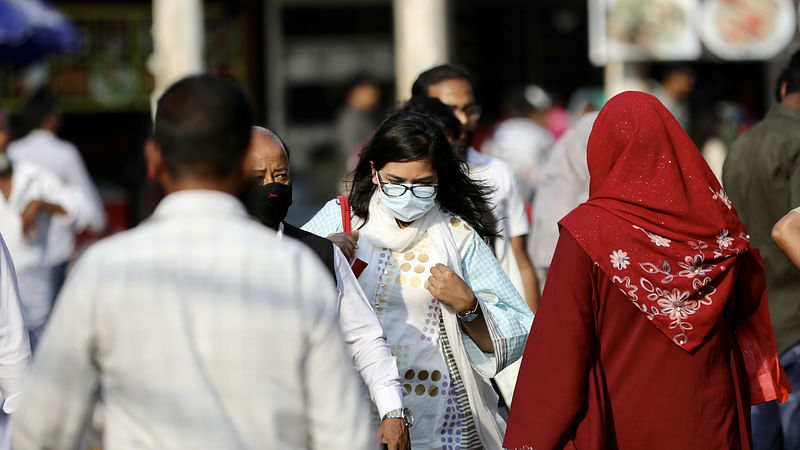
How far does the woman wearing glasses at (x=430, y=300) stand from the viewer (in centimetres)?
384

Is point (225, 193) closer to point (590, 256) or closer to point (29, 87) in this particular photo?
point (590, 256)

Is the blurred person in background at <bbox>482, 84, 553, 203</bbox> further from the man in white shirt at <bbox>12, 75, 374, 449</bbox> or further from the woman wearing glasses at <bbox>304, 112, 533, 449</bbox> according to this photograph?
the man in white shirt at <bbox>12, 75, 374, 449</bbox>

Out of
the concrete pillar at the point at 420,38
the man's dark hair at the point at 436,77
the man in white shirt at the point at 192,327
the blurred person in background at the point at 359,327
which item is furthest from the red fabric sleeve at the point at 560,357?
the concrete pillar at the point at 420,38

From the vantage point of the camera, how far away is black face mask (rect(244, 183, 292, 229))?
3301 mm

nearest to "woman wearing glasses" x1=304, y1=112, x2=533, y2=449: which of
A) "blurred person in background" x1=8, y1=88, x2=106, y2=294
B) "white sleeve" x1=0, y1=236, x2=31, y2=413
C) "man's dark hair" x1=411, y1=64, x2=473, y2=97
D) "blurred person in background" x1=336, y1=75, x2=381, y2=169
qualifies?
"white sleeve" x1=0, y1=236, x2=31, y2=413

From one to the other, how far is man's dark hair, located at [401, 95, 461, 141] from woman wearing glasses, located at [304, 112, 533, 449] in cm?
68

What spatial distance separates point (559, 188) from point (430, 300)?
2019 millimetres

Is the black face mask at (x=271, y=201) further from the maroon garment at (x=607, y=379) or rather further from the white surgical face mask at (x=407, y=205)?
the maroon garment at (x=607, y=379)

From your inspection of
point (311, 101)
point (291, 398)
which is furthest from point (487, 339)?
point (311, 101)

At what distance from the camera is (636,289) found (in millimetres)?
3207

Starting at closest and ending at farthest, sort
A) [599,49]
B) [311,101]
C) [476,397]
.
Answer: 1. [476,397]
2. [599,49]
3. [311,101]

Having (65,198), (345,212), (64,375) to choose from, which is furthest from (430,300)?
(65,198)

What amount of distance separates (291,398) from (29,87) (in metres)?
11.8

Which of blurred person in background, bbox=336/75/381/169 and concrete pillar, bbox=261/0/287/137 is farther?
concrete pillar, bbox=261/0/287/137
